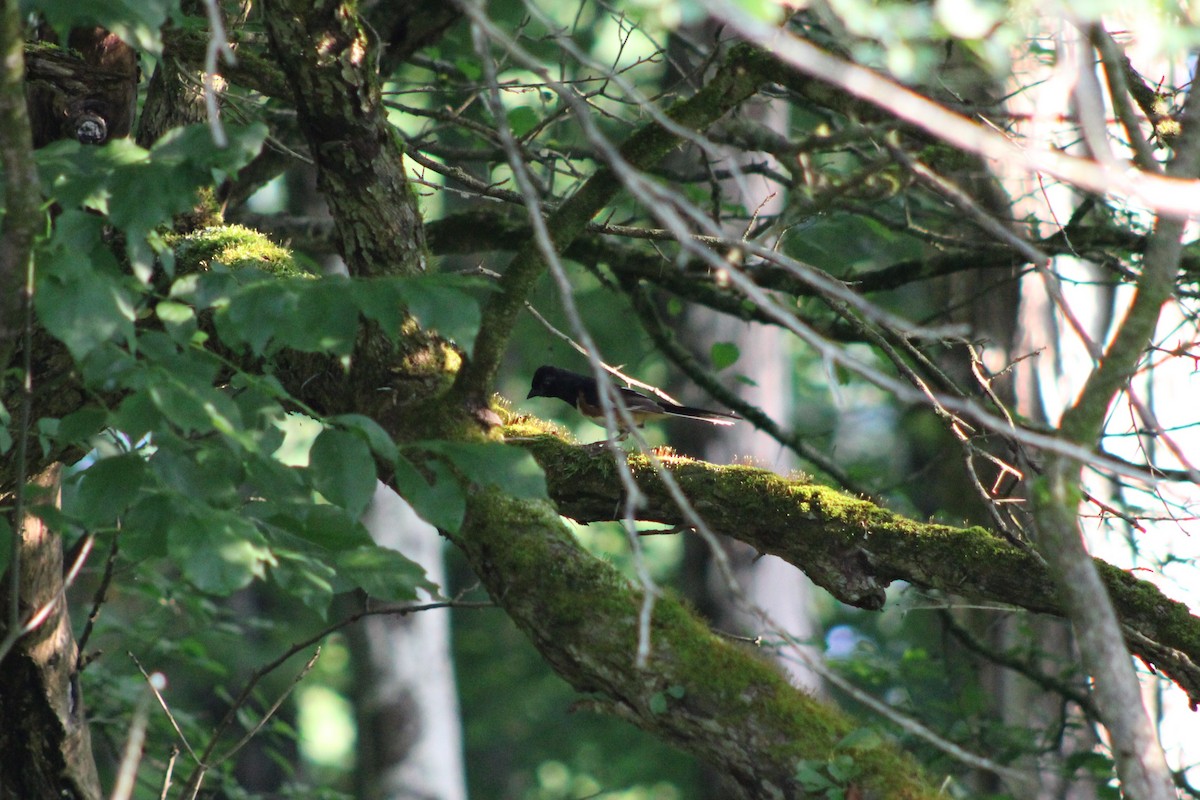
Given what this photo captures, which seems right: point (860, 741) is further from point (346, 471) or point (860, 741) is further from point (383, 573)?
point (346, 471)

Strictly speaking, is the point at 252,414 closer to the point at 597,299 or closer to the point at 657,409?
the point at 657,409

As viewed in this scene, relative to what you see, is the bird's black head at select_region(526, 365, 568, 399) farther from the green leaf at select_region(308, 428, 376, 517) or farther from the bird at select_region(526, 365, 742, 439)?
the green leaf at select_region(308, 428, 376, 517)

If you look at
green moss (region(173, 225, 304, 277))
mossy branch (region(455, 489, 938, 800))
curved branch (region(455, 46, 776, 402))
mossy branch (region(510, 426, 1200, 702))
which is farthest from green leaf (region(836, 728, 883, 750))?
green moss (region(173, 225, 304, 277))

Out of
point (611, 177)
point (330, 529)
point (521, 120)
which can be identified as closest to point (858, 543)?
point (611, 177)

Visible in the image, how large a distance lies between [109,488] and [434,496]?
609 millimetres

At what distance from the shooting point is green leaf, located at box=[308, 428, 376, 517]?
2.02 meters

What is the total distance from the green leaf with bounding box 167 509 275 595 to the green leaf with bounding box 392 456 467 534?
0.31m

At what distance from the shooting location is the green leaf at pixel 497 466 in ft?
6.64

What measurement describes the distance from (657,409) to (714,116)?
251 cm

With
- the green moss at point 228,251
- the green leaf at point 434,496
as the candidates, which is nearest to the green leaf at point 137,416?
the green leaf at point 434,496

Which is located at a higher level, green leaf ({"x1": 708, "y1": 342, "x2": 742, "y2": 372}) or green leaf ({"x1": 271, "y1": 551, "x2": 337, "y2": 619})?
green leaf ({"x1": 708, "y1": 342, "x2": 742, "y2": 372})

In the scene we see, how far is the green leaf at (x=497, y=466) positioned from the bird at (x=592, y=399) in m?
2.55

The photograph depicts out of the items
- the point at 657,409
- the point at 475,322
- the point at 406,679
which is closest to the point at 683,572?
the point at 406,679

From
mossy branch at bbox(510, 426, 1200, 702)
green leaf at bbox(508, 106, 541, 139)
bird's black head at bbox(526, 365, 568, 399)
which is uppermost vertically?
green leaf at bbox(508, 106, 541, 139)
